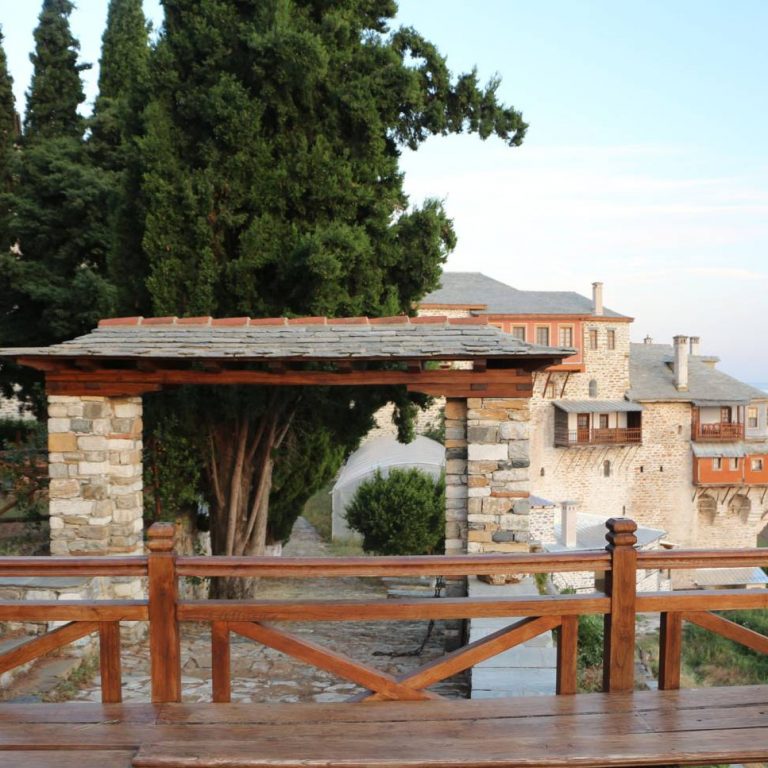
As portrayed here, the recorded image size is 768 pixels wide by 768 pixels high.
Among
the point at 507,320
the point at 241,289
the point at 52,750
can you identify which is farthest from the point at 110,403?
the point at 507,320

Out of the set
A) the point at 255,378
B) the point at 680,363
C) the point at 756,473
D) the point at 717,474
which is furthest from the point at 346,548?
the point at 756,473

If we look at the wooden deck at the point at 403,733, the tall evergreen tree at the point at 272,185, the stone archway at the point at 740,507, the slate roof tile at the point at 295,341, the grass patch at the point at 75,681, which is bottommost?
the stone archway at the point at 740,507

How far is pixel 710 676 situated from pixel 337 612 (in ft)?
35.1

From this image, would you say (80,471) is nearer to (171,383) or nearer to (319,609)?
(171,383)

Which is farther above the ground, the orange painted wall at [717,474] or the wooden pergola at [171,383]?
the wooden pergola at [171,383]

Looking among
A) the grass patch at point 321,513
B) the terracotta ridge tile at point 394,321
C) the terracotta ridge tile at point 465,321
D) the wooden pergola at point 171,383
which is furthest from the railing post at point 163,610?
the grass patch at point 321,513

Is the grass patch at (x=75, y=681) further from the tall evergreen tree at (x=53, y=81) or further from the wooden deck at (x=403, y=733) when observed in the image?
the tall evergreen tree at (x=53, y=81)

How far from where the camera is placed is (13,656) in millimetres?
2984

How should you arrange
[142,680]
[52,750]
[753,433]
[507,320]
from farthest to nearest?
[753,433]
[507,320]
[142,680]
[52,750]

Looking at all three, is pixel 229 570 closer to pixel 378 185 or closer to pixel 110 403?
pixel 110 403

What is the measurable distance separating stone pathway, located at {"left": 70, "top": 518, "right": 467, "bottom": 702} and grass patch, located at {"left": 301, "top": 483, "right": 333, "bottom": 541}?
11.2 meters

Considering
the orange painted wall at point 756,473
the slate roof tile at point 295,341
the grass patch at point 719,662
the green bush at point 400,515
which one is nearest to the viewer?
the slate roof tile at point 295,341

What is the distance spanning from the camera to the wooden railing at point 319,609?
2939mm

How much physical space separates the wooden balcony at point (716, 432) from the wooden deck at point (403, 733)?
29.8 meters
